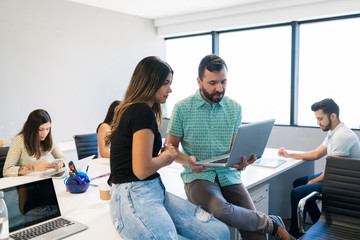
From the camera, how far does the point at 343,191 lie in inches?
80.8

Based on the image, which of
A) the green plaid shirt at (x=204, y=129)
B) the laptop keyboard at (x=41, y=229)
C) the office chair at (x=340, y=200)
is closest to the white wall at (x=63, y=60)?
the green plaid shirt at (x=204, y=129)

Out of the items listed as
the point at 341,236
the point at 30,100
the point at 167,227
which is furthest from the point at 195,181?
the point at 30,100

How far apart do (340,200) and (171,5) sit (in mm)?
3812

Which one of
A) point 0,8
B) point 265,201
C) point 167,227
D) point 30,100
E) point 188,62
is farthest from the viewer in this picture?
point 188,62

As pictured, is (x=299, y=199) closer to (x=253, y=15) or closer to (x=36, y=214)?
(x=36, y=214)

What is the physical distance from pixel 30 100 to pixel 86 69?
999 mm

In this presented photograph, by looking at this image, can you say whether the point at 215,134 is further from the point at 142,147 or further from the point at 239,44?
the point at 239,44

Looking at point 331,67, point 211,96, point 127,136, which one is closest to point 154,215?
point 127,136

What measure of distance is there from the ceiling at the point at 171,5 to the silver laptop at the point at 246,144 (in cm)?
309

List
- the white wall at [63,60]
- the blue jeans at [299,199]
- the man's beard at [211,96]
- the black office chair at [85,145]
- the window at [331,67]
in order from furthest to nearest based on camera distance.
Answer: the window at [331,67]
the white wall at [63,60]
the black office chair at [85,145]
the blue jeans at [299,199]
the man's beard at [211,96]

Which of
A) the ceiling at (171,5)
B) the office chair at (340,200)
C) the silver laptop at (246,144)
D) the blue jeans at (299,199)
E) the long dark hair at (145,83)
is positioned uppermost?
the ceiling at (171,5)

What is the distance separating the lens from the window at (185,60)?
5871 mm

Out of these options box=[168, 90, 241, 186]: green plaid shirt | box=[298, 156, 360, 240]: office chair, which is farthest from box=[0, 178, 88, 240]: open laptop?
box=[298, 156, 360, 240]: office chair

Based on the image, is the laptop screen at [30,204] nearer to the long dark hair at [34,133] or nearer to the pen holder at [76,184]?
the pen holder at [76,184]
